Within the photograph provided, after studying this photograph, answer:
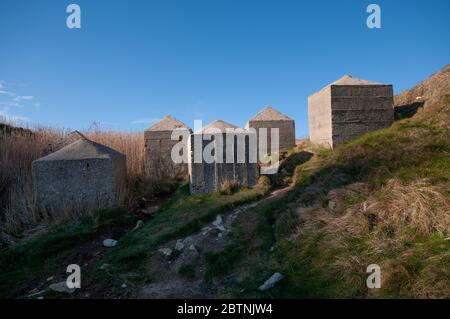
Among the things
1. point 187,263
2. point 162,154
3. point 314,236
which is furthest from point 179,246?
point 162,154

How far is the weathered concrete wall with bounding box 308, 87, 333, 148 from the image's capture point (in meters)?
10.1

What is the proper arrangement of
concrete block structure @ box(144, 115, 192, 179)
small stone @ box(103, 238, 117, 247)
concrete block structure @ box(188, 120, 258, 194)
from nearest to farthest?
small stone @ box(103, 238, 117, 247) < concrete block structure @ box(188, 120, 258, 194) < concrete block structure @ box(144, 115, 192, 179)

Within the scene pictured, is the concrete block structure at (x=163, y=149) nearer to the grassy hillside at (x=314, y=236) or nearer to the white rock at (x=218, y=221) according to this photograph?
the grassy hillside at (x=314, y=236)

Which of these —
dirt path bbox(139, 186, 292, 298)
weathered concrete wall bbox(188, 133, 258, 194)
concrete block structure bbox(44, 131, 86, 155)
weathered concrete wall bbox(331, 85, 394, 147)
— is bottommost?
dirt path bbox(139, 186, 292, 298)

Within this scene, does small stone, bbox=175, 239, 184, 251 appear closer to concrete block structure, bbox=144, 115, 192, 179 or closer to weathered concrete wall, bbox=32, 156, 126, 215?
weathered concrete wall, bbox=32, 156, 126, 215

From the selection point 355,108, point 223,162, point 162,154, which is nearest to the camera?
point 223,162

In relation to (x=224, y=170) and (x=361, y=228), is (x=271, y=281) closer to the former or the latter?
(x=361, y=228)

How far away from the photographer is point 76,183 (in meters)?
8.33

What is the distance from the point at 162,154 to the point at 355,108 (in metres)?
6.84

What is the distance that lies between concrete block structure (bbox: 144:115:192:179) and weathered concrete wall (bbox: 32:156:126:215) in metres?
3.96

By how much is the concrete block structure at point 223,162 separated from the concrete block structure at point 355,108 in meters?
2.76

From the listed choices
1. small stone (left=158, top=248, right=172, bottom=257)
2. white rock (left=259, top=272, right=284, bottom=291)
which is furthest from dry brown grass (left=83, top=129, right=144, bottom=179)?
white rock (left=259, top=272, right=284, bottom=291)

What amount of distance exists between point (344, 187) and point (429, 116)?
392 cm
